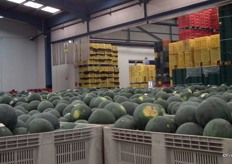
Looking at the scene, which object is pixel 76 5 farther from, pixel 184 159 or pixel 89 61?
pixel 184 159

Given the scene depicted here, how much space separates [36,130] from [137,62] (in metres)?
23.9

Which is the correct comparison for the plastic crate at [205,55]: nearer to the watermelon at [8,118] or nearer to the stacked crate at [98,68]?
the stacked crate at [98,68]

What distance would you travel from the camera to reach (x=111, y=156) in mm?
2164

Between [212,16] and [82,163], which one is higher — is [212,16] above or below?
above

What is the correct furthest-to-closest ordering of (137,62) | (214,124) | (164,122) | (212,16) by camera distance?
1. (137,62)
2. (212,16)
3. (164,122)
4. (214,124)

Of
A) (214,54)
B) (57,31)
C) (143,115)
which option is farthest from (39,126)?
(57,31)

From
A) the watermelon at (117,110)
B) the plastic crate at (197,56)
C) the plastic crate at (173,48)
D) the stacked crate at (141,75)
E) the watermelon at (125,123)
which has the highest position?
the plastic crate at (173,48)

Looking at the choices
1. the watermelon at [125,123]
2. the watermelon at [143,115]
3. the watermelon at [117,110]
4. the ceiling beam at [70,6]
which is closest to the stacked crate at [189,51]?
the ceiling beam at [70,6]

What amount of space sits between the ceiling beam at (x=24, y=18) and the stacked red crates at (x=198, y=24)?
9.70m

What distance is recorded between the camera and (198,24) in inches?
546

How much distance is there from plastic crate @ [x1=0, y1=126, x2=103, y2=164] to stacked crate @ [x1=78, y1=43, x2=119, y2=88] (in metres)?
15.2

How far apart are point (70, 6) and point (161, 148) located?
1558cm

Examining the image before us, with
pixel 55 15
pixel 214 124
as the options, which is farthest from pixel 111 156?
pixel 55 15

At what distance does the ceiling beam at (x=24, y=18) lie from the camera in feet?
60.9
